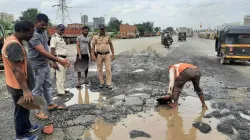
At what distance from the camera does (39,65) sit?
4.76 meters

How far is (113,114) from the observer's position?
208 inches

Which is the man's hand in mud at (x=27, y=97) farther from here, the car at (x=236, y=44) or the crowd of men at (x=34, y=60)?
the car at (x=236, y=44)

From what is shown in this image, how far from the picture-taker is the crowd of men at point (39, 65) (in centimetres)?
345

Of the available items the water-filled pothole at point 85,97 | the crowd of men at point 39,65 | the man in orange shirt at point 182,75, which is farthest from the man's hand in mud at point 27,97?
the man in orange shirt at point 182,75

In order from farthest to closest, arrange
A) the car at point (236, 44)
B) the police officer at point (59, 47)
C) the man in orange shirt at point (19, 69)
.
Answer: the car at point (236, 44) < the police officer at point (59, 47) < the man in orange shirt at point (19, 69)

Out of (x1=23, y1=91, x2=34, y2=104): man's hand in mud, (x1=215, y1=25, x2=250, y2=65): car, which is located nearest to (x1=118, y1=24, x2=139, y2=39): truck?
(x1=215, y1=25, x2=250, y2=65): car

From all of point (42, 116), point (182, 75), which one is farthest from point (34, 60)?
point (182, 75)

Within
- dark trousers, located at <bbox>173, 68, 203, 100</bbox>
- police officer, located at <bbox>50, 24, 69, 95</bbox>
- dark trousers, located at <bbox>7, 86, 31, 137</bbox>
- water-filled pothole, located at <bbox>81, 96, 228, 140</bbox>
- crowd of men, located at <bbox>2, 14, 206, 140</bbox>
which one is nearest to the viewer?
crowd of men, located at <bbox>2, 14, 206, 140</bbox>

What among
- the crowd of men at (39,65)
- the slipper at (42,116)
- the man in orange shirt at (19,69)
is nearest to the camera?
the man in orange shirt at (19,69)

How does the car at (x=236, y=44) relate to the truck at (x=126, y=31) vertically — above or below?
below

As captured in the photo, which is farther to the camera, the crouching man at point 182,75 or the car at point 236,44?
the car at point 236,44

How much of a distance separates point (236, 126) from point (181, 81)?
1323 mm

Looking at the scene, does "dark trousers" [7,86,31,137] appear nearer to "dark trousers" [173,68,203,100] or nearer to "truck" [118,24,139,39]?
"dark trousers" [173,68,203,100]

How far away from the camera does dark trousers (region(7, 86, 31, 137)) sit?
3.64 m
